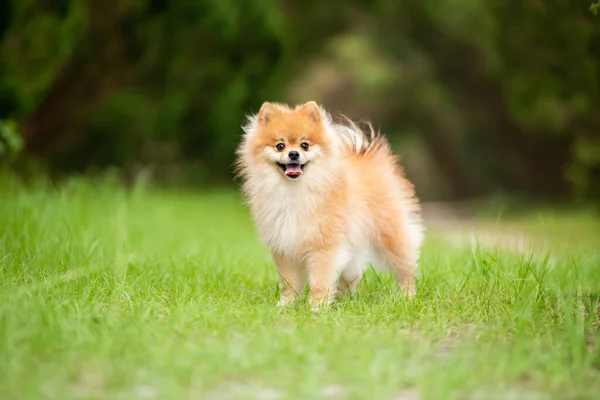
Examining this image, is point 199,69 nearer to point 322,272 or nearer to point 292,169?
point 292,169

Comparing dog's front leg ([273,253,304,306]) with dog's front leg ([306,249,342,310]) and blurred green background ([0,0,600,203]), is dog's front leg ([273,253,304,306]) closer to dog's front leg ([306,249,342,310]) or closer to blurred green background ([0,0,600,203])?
dog's front leg ([306,249,342,310])

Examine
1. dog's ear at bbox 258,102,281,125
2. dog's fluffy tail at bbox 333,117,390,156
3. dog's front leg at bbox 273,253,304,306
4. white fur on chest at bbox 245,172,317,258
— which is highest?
dog's ear at bbox 258,102,281,125

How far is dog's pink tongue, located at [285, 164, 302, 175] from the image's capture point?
4.49m

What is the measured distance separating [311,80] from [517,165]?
203 inches

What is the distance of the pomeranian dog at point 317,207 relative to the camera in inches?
177

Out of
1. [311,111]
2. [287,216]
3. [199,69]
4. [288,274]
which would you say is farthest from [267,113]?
[199,69]

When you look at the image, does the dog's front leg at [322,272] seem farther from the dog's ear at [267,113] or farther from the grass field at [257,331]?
the dog's ear at [267,113]

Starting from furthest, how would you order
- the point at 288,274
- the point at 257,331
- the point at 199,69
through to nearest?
the point at 199,69
the point at 288,274
the point at 257,331

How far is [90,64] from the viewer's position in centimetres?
1027

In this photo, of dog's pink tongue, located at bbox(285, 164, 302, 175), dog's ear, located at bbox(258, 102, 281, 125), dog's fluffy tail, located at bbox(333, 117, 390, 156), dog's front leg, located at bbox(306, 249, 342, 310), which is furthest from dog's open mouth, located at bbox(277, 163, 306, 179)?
dog's fluffy tail, located at bbox(333, 117, 390, 156)

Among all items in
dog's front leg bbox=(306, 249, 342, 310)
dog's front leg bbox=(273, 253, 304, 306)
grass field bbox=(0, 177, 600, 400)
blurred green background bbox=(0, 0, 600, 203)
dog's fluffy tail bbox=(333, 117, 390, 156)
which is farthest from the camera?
blurred green background bbox=(0, 0, 600, 203)

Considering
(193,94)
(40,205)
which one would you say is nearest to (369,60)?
(193,94)

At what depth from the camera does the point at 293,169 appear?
4516mm

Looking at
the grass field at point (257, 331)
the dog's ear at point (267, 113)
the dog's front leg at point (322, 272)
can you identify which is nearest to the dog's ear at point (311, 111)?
the dog's ear at point (267, 113)
